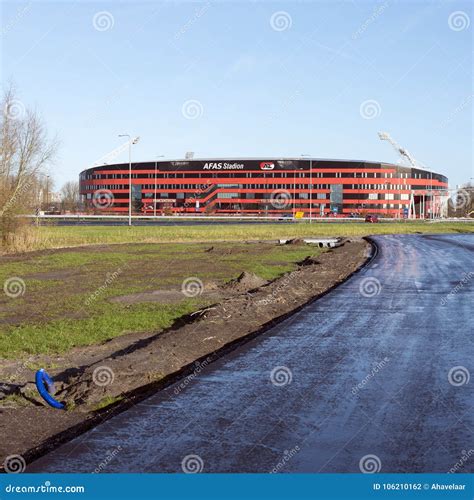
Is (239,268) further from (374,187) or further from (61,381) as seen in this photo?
(374,187)

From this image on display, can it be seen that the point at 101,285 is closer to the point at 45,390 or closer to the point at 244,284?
the point at 244,284

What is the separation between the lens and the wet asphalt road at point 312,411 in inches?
248

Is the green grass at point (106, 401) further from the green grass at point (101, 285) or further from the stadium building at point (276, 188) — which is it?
the stadium building at point (276, 188)

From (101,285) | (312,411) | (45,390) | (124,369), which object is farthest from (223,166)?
(312,411)

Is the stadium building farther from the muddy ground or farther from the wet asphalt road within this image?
the wet asphalt road

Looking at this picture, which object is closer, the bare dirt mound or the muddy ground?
the muddy ground

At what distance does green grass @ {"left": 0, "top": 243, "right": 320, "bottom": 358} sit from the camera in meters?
13.2

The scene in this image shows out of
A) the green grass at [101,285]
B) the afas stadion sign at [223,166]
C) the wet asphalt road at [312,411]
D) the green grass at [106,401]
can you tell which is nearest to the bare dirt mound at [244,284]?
the green grass at [101,285]

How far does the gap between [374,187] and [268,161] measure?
22229 millimetres

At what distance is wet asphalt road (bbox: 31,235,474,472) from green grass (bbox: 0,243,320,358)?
3.46 m

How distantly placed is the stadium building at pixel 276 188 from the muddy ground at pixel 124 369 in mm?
117333

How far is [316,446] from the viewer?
21.9 feet

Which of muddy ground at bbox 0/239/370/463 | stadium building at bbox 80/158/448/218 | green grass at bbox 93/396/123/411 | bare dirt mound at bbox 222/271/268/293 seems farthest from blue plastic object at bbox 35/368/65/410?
stadium building at bbox 80/158/448/218
